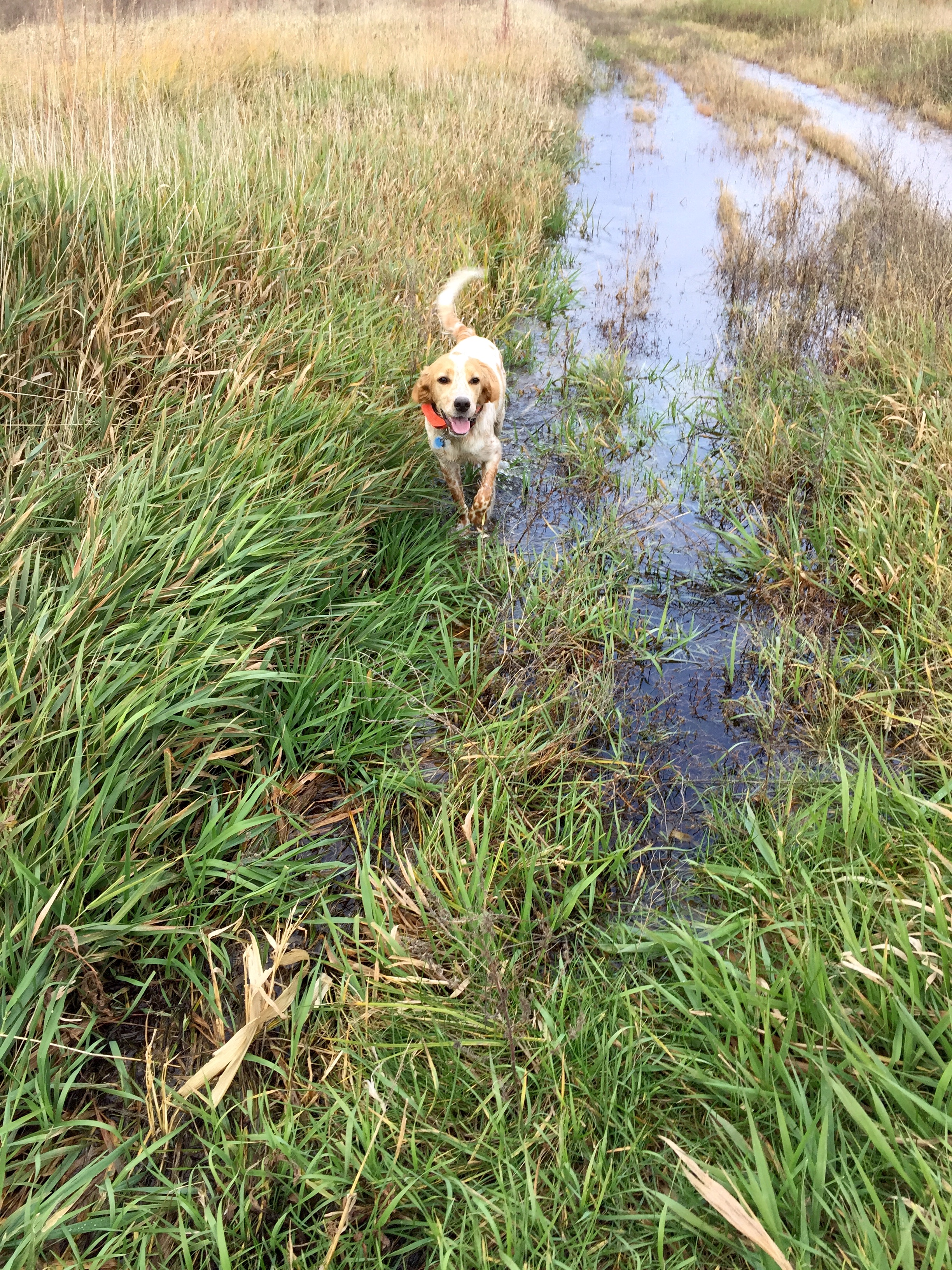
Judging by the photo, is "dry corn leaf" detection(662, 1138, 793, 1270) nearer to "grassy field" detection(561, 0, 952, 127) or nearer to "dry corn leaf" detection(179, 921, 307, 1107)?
"dry corn leaf" detection(179, 921, 307, 1107)

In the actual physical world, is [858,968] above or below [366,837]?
above

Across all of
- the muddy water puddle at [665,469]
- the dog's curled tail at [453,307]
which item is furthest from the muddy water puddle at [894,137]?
the dog's curled tail at [453,307]

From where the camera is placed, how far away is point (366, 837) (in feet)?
6.88

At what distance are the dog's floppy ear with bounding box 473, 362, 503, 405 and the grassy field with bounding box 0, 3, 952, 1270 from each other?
15.9 inches

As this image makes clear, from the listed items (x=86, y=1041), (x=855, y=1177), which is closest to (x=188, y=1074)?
(x=86, y=1041)

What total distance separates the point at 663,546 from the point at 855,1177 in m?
2.64

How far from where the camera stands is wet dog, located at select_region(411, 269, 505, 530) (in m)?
3.27

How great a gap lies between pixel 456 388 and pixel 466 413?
11 cm

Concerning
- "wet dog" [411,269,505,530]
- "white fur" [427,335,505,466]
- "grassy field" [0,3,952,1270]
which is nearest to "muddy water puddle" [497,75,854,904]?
"grassy field" [0,3,952,1270]

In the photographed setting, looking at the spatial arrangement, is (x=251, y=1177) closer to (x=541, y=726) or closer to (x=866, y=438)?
(x=541, y=726)

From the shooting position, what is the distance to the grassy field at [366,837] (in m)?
1.34

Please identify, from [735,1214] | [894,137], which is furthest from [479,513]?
[894,137]

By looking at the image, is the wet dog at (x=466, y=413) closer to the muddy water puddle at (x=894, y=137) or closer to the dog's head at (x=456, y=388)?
the dog's head at (x=456, y=388)

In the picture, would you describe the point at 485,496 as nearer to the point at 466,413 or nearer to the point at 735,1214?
the point at 466,413
